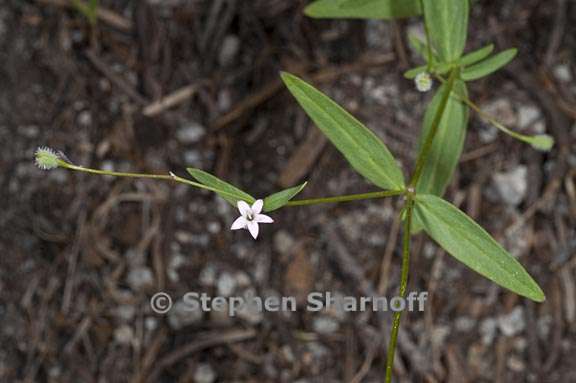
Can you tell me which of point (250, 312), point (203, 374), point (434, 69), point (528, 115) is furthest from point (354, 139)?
point (203, 374)

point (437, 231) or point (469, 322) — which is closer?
point (437, 231)

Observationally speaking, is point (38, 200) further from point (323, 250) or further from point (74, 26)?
point (323, 250)

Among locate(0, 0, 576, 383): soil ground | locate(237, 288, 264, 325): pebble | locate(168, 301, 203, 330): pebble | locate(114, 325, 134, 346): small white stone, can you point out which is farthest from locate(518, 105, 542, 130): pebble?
locate(114, 325, 134, 346): small white stone

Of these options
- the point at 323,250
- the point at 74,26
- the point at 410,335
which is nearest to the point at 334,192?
the point at 323,250

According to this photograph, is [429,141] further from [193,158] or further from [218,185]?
[193,158]

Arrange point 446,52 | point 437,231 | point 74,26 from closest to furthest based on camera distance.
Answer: point 437,231 → point 446,52 → point 74,26

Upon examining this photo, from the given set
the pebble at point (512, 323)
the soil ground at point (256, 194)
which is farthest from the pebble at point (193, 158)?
the pebble at point (512, 323)

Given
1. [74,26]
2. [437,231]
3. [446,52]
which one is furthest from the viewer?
[74,26]
